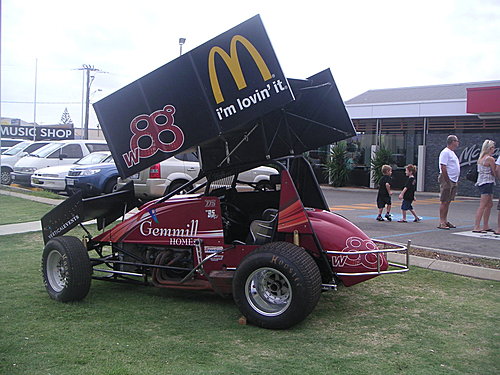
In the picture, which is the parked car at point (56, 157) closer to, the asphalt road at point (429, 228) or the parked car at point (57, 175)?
the parked car at point (57, 175)

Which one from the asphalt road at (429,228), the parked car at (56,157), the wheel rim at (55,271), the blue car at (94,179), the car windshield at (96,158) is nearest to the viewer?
the wheel rim at (55,271)

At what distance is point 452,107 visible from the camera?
2300cm

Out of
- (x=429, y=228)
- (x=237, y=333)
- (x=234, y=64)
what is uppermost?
(x=234, y=64)

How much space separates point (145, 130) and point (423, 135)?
2078cm

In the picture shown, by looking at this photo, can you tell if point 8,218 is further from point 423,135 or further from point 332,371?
point 423,135

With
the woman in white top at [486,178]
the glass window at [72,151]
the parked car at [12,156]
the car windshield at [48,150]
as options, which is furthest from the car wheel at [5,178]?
the woman in white top at [486,178]

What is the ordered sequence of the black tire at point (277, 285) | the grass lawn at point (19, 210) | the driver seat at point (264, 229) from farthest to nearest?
the grass lawn at point (19, 210), the driver seat at point (264, 229), the black tire at point (277, 285)

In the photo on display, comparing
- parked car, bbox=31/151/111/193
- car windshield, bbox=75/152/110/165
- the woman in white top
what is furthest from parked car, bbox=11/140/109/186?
the woman in white top

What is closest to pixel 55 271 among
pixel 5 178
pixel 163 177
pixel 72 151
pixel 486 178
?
pixel 486 178

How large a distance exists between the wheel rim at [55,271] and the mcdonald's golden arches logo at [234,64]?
2.49 m

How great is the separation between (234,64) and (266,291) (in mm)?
2096

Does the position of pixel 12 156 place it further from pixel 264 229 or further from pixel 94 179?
pixel 264 229

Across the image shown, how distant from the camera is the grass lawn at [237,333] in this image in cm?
415

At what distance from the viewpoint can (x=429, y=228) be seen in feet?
38.3
